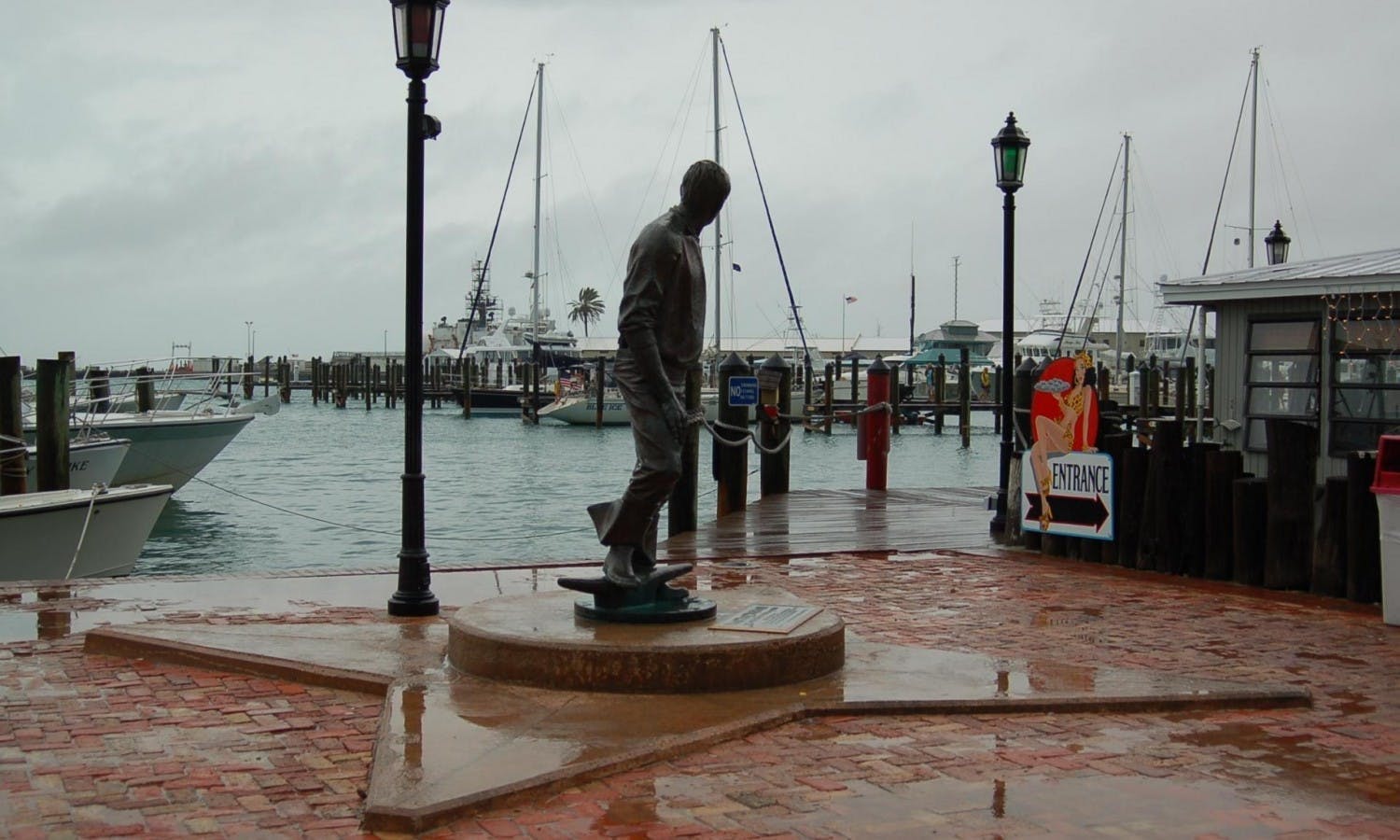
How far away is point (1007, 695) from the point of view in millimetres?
6332

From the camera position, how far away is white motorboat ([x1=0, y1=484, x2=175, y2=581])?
13.9m

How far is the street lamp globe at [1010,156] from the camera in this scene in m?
13.4

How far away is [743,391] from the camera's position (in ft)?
50.5

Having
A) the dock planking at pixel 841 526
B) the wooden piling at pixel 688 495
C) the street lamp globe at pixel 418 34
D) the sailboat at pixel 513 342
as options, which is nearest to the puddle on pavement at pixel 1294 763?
the street lamp globe at pixel 418 34

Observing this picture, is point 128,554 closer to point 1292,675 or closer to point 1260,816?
point 1292,675

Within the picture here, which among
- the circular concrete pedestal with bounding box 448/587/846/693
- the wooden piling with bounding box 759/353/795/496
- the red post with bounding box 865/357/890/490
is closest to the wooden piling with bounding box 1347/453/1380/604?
the circular concrete pedestal with bounding box 448/587/846/693

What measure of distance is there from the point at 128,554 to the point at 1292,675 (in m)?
13.7

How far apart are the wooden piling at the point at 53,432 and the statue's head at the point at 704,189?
37.5 feet

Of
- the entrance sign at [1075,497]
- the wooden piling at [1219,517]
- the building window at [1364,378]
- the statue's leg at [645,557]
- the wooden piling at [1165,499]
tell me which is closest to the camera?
the statue's leg at [645,557]

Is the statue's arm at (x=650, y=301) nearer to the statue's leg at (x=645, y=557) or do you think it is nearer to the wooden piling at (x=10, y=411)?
the statue's leg at (x=645, y=557)

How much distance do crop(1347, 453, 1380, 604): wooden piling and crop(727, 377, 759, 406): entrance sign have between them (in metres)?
6.83

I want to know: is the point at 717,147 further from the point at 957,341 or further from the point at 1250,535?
the point at 957,341

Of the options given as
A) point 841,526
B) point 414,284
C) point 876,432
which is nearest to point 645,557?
point 414,284

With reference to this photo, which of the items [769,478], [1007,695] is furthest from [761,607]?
[769,478]
